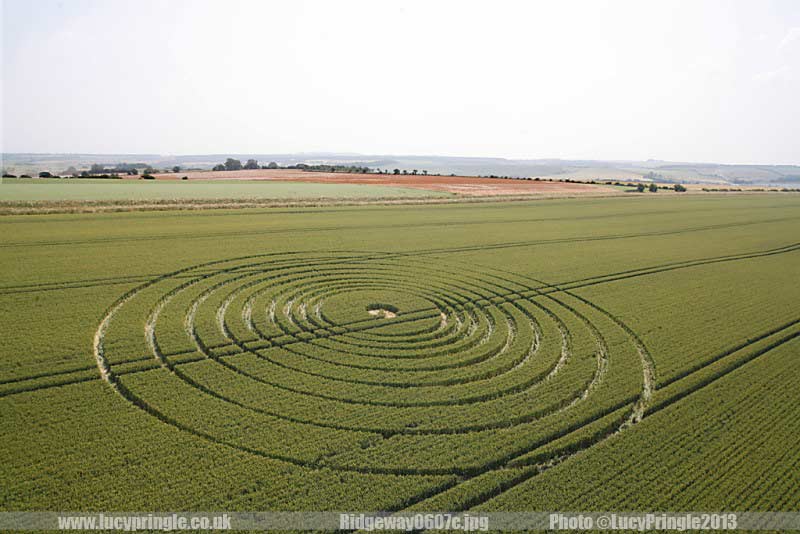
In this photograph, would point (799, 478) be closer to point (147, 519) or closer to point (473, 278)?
point (147, 519)

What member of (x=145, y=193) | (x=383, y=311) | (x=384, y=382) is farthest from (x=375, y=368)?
(x=145, y=193)

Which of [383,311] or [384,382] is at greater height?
[383,311]

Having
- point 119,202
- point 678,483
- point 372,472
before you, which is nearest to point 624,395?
point 678,483

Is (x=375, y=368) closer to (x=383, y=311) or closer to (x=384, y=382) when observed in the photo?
(x=384, y=382)

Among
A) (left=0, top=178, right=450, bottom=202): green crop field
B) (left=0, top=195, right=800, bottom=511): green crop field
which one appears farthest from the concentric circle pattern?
(left=0, top=178, right=450, bottom=202): green crop field

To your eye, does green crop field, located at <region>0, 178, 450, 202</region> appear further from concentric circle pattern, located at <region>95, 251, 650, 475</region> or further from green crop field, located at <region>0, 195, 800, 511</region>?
concentric circle pattern, located at <region>95, 251, 650, 475</region>

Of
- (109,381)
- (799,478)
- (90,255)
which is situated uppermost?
(90,255)

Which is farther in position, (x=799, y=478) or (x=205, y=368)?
(x=205, y=368)
